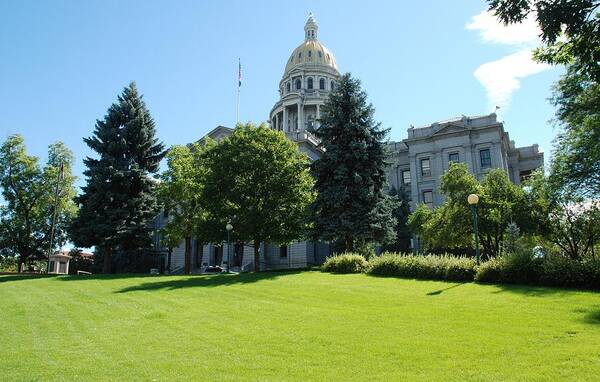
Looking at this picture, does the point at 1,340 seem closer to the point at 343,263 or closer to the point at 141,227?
the point at 343,263

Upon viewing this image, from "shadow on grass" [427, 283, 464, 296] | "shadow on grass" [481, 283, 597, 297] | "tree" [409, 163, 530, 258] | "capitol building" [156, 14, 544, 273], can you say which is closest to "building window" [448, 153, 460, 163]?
"capitol building" [156, 14, 544, 273]

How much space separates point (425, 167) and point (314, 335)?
166 ft

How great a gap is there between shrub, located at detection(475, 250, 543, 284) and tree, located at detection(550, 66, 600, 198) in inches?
272

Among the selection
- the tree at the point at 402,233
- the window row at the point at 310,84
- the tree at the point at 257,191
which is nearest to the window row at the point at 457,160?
the tree at the point at 402,233

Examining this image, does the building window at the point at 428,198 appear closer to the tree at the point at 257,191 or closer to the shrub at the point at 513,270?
the tree at the point at 257,191

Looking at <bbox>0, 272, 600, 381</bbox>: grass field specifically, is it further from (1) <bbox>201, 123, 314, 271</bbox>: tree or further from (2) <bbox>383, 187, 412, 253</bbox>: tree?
(2) <bbox>383, 187, 412, 253</bbox>: tree

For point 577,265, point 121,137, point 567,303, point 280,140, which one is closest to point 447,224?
point 280,140

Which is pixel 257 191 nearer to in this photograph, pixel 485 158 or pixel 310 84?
pixel 485 158

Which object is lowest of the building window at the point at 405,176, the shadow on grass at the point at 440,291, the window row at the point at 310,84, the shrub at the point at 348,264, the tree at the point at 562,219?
the shadow on grass at the point at 440,291

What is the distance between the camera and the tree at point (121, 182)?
36438 mm

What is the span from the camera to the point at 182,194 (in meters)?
36.3

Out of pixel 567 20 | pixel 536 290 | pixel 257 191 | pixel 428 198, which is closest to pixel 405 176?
pixel 428 198

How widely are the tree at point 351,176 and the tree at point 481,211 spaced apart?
12.6ft

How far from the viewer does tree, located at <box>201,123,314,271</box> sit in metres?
30.5
